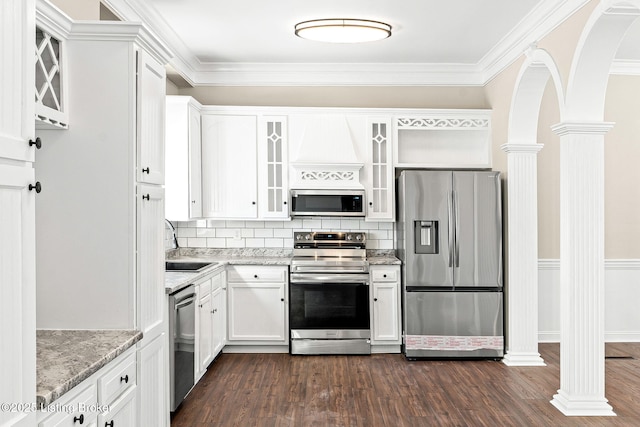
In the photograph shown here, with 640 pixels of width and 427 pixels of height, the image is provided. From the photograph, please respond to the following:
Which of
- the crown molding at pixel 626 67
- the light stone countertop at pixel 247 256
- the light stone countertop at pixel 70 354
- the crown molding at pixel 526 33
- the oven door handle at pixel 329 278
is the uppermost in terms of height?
the crown molding at pixel 626 67

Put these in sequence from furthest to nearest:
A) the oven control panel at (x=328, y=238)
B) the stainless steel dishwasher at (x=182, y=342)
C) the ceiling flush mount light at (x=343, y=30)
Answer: the oven control panel at (x=328, y=238)
the ceiling flush mount light at (x=343, y=30)
the stainless steel dishwasher at (x=182, y=342)

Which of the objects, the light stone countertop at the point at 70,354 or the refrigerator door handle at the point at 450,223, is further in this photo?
the refrigerator door handle at the point at 450,223

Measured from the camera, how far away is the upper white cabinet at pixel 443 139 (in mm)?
5551

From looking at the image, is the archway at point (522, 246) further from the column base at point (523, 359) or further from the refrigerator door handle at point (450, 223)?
the refrigerator door handle at point (450, 223)

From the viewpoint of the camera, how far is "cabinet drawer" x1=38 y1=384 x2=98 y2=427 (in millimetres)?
1667

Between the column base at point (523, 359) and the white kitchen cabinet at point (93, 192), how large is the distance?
3.66 m

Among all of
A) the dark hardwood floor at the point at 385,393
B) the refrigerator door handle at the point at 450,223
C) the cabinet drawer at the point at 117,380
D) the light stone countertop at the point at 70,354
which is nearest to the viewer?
the light stone countertop at the point at 70,354

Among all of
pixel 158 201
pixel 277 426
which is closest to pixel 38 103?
pixel 158 201

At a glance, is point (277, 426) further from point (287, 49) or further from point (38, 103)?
point (287, 49)

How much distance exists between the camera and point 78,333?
7.69 feet

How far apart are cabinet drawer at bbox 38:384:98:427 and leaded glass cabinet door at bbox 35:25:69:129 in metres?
1.04

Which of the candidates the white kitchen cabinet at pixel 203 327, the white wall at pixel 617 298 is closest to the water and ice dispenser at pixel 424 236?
the white wall at pixel 617 298

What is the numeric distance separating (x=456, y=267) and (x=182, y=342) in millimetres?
2595

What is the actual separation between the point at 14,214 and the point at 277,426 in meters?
2.48
